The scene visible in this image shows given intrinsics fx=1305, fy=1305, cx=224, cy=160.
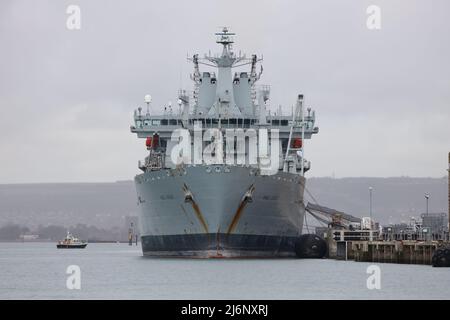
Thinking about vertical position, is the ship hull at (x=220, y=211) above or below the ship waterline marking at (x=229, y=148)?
below

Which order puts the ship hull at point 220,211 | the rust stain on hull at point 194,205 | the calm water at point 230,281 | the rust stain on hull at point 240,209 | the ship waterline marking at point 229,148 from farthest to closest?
the ship waterline marking at point 229,148
the rust stain on hull at point 194,205
the rust stain on hull at point 240,209
the ship hull at point 220,211
the calm water at point 230,281

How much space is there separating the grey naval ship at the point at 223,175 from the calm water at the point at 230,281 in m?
2.25

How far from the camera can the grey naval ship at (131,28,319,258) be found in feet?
274

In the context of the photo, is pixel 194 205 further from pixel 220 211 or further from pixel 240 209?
pixel 240 209

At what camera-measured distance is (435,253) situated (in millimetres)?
80688

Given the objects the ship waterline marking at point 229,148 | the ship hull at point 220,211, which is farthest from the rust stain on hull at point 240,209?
the ship waterline marking at point 229,148

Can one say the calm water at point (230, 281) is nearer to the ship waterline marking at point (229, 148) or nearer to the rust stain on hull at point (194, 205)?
the rust stain on hull at point (194, 205)

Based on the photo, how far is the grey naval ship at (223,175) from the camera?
8362cm

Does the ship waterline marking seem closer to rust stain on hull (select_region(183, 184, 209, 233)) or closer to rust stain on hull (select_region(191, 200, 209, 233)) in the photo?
rust stain on hull (select_region(183, 184, 209, 233))

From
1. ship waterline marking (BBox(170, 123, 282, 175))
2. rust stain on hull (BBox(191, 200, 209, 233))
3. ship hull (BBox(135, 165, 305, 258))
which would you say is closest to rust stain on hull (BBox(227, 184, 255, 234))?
ship hull (BBox(135, 165, 305, 258))

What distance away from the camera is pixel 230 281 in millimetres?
67125

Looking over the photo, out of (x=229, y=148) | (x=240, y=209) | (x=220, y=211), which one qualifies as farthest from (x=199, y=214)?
(x=229, y=148)

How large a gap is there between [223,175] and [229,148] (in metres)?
6.63
